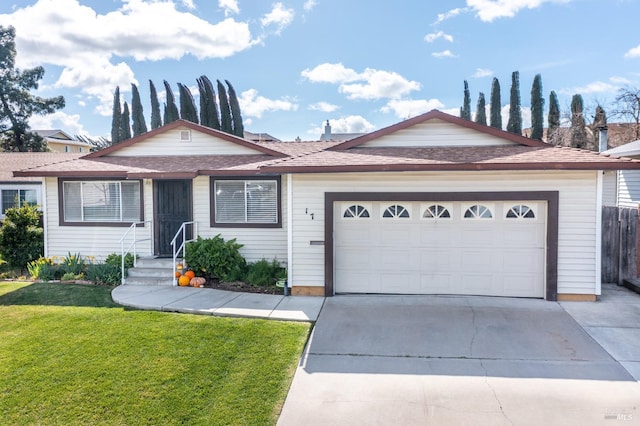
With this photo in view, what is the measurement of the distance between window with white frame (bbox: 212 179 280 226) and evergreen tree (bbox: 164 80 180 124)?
73.8 ft

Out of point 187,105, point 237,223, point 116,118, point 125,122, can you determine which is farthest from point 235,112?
point 237,223

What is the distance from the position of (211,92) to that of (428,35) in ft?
62.2

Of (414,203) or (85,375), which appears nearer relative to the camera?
(85,375)

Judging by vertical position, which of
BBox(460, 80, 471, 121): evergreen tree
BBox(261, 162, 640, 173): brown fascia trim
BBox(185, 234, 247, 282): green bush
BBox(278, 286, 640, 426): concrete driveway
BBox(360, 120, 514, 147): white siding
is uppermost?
BBox(460, 80, 471, 121): evergreen tree

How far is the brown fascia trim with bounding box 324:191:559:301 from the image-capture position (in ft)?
25.3

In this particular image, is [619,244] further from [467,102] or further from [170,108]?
[170,108]

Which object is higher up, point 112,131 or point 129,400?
point 112,131

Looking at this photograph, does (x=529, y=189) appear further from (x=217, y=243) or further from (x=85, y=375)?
(x=85, y=375)

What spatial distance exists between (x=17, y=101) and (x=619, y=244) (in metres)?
35.3

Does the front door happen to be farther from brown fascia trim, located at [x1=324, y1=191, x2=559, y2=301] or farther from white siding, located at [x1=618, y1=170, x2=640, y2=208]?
white siding, located at [x1=618, y1=170, x2=640, y2=208]

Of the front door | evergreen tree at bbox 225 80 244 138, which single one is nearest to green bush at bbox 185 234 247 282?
the front door

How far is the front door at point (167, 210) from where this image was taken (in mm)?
10547

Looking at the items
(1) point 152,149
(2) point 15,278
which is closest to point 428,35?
(1) point 152,149

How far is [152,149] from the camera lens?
37.8 ft
